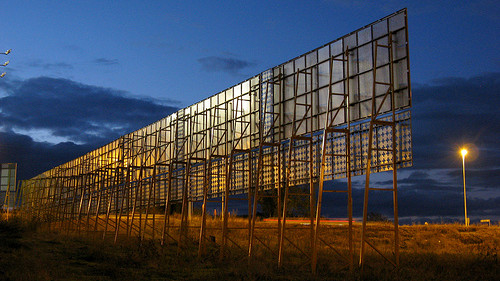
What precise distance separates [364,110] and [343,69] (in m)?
1.91

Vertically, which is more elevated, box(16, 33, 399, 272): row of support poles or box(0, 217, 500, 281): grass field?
box(16, 33, 399, 272): row of support poles

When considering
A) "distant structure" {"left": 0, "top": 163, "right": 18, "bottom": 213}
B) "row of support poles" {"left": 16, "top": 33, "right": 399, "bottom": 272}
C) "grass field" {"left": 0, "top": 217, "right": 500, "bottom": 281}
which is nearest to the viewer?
"grass field" {"left": 0, "top": 217, "right": 500, "bottom": 281}

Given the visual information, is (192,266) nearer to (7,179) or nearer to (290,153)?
(290,153)

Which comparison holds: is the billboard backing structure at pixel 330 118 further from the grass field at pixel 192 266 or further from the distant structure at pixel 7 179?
the distant structure at pixel 7 179

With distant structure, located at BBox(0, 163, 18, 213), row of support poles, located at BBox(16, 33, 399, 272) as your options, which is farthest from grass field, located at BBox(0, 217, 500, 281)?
distant structure, located at BBox(0, 163, 18, 213)

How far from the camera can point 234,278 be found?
16.6 meters

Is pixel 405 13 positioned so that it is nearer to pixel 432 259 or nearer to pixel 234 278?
pixel 432 259

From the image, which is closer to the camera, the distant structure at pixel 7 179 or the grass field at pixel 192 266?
the grass field at pixel 192 266

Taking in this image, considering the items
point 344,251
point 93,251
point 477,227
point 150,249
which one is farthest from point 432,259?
point 477,227

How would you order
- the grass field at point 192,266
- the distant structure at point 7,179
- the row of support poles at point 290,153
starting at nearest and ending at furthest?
the grass field at point 192,266 → the row of support poles at point 290,153 → the distant structure at point 7,179

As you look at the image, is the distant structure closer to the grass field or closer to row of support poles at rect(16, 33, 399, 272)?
row of support poles at rect(16, 33, 399, 272)

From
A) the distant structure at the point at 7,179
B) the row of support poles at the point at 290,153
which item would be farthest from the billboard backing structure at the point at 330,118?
the distant structure at the point at 7,179

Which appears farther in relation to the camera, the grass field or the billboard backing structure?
the billboard backing structure

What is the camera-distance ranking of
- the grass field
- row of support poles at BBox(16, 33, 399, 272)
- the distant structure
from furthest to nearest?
1. the distant structure
2. row of support poles at BBox(16, 33, 399, 272)
3. the grass field
